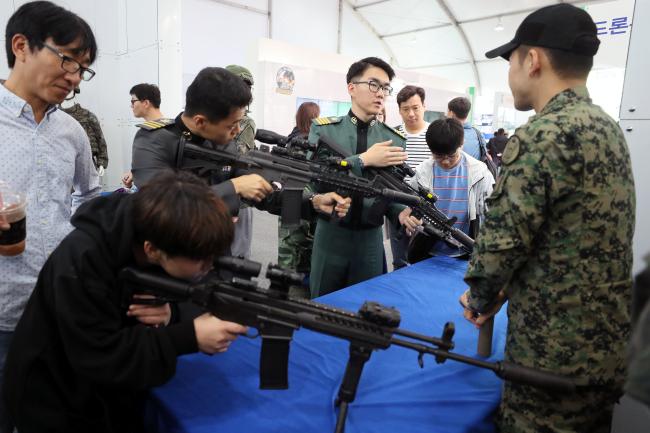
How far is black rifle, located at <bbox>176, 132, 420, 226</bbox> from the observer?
1.92 m

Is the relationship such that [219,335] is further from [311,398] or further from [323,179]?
[323,179]

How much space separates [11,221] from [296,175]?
1.16 metres

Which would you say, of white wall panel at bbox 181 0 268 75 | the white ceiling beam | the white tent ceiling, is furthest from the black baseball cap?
the white ceiling beam

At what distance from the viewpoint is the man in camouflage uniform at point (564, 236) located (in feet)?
3.32

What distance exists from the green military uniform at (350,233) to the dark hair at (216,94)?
73 cm

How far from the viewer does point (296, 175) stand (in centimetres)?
202

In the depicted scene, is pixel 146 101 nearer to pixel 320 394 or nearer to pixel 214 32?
pixel 320 394

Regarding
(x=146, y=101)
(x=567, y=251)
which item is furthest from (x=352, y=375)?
(x=146, y=101)

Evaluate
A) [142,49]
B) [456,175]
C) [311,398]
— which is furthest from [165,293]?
[142,49]

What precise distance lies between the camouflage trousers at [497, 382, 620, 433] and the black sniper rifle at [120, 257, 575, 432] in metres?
0.26

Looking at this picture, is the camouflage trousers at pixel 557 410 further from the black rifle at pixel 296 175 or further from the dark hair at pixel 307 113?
the dark hair at pixel 307 113

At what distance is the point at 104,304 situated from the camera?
99 cm

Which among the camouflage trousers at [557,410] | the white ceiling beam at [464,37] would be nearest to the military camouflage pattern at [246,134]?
the camouflage trousers at [557,410]

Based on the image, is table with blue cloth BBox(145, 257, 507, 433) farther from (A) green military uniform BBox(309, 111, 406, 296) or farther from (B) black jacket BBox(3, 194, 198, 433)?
(A) green military uniform BBox(309, 111, 406, 296)
